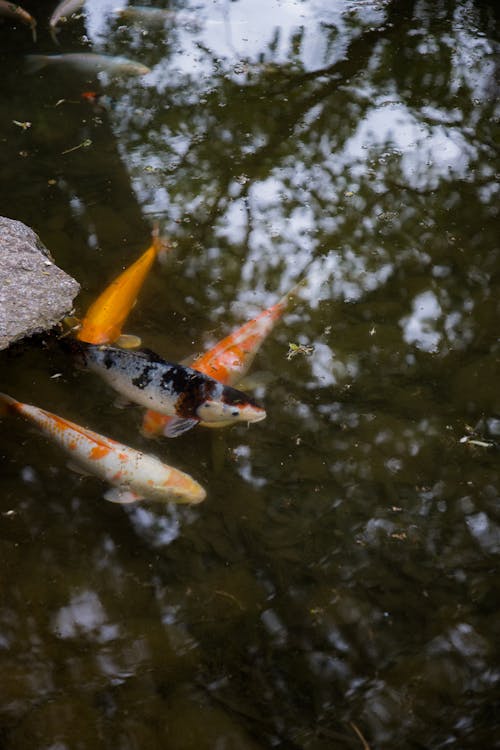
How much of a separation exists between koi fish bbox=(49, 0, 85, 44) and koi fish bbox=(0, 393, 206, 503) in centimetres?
550

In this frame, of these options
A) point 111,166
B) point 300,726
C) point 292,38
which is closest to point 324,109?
point 292,38

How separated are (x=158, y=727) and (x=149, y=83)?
591 cm

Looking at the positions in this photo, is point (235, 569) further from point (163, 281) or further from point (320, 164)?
point (320, 164)

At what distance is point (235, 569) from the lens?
3.27 metres

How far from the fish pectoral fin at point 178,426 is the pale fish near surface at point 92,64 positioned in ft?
14.9

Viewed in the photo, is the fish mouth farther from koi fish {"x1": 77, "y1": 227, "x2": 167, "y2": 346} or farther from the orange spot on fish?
koi fish {"x1": 77, "y1": 227, "x2": 167, "y2": 346}

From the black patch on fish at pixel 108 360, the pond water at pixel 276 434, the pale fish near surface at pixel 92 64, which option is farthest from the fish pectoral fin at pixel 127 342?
the pale fish near surface at pixel 92 64

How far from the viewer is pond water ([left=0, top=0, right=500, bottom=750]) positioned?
288 cm

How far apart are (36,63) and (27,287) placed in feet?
13.0

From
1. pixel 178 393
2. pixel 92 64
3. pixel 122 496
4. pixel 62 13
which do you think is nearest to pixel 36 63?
pixel 92 64

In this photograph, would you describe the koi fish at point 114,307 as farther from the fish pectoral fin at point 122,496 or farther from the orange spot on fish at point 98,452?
the fish pectoral fin at point 122,496

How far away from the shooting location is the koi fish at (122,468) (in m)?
3.39

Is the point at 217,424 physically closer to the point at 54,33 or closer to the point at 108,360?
the point at 108,360

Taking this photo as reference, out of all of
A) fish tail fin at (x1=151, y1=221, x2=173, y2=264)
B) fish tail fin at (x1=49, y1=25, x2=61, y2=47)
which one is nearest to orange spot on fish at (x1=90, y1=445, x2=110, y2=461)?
fish tail fin at (x1=151, y1=221, x2=173, y2=264)
